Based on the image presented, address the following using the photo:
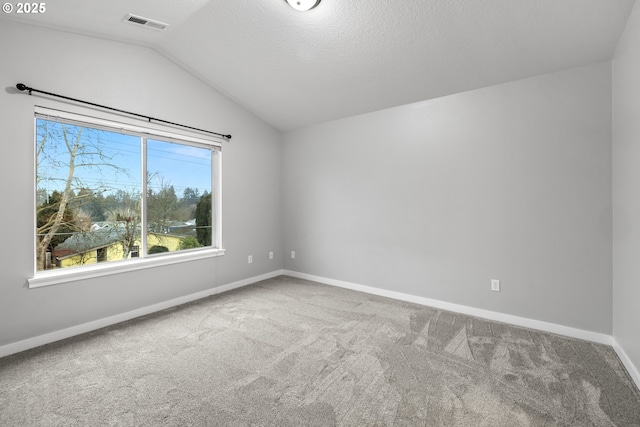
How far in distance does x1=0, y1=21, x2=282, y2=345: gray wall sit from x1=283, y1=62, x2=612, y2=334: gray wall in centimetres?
121

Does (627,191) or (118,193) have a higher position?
(118,193)

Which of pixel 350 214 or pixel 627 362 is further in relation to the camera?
pixel 350 214

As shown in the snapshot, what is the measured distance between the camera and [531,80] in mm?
2756

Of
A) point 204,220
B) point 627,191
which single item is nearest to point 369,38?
point 627,191

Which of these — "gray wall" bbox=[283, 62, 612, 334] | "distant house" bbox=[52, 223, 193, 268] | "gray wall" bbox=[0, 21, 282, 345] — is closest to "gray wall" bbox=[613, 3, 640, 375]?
"gray wall" bbox=[283, 62, 612, 334]

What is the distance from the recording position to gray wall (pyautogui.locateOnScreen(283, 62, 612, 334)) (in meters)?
2.51

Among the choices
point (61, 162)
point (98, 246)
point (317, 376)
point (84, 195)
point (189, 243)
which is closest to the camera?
point (317, 376)

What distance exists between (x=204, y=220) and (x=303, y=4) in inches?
111

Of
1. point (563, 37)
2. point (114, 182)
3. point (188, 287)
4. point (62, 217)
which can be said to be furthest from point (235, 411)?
point (563, 37)

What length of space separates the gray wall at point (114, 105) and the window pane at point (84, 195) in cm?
17

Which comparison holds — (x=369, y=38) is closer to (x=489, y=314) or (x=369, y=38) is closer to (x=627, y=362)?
(x=489, y=314)

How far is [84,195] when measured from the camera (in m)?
2.85

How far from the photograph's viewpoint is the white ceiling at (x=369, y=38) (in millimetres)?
2172

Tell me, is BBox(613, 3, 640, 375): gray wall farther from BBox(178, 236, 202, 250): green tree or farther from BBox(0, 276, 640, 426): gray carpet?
BBox(178, 236, 202, 250): green tree
